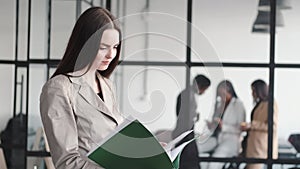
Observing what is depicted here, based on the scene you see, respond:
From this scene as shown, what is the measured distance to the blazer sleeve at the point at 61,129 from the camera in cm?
155

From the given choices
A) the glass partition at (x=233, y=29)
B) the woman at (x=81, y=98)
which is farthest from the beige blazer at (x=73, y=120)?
the glass partition at (x=233, y=29)

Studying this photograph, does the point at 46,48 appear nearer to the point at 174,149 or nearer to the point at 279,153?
the point at 279,153

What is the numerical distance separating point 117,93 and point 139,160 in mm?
364

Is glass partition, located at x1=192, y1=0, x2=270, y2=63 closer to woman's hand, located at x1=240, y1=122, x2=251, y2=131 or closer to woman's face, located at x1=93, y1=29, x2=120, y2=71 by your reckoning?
woman's hand, located at x1=240, y1=122, x2=251, y2=131

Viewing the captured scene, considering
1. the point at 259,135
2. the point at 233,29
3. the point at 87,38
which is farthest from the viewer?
the point at 259,135

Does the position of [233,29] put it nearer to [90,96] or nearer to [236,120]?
[236,120]

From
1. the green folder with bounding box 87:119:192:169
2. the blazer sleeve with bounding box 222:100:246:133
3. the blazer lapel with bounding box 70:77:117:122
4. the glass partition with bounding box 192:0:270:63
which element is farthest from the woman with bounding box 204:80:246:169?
the green folder with bounding box 87:119:192:169

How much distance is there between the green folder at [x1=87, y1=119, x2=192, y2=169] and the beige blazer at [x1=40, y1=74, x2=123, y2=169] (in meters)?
0.04

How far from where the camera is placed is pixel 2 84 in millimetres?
4738

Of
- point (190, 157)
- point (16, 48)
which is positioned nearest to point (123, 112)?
point (190, 157)

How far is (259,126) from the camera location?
15.0ft

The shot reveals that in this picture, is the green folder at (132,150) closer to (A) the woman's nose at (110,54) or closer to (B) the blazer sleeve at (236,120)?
(A) the woman's nose at (110,54)

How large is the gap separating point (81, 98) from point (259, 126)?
3083mm

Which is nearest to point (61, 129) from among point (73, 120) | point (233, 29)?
point (73, 120)
